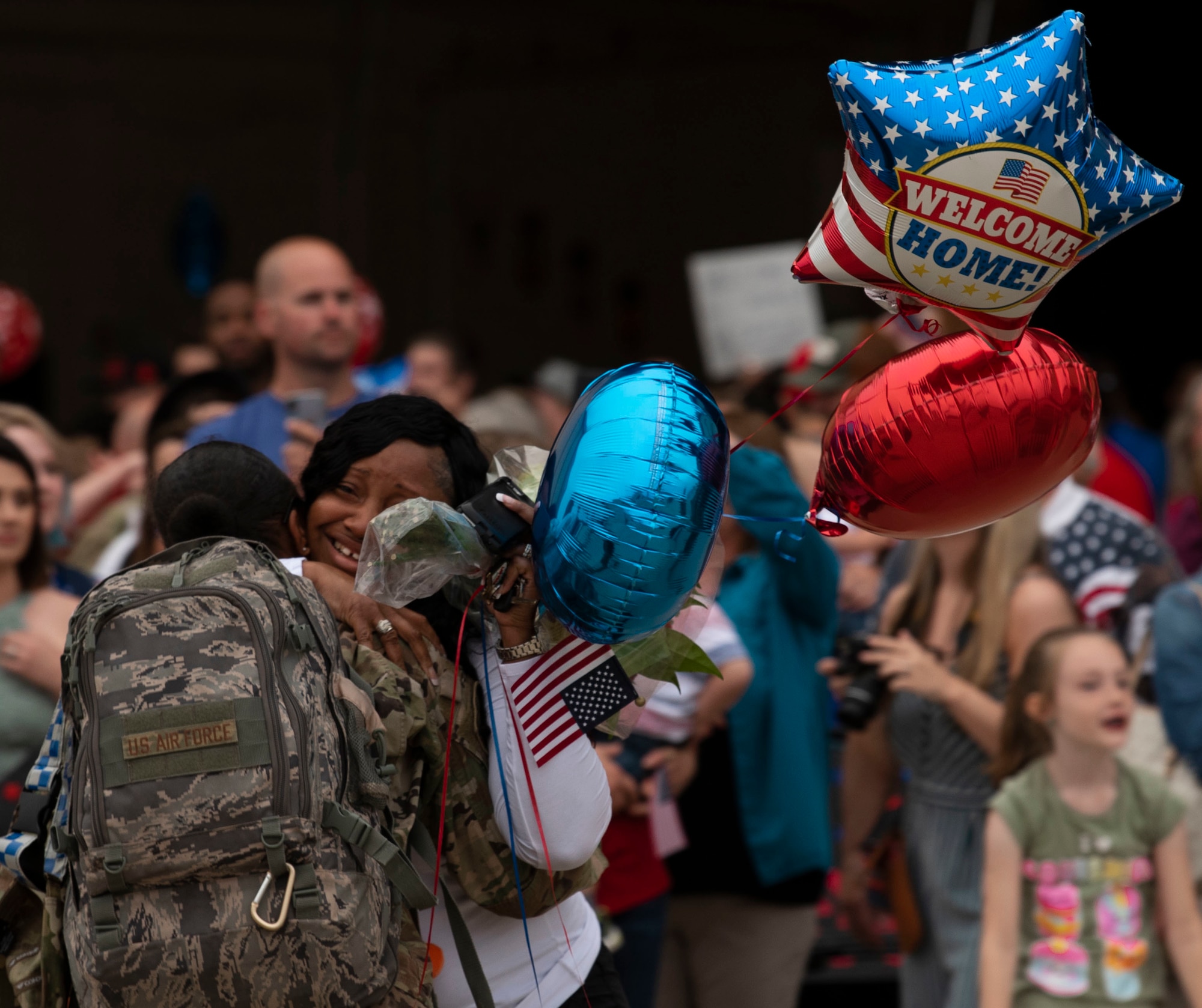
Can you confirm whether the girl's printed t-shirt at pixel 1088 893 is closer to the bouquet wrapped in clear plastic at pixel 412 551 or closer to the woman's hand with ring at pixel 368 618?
the woman's hand with ring at pixel 368 618

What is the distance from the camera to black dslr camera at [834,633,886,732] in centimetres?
351

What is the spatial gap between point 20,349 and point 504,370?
5390 mm

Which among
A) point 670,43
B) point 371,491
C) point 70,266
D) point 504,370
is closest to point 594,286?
point 504,370

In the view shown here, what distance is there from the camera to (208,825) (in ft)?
5.50

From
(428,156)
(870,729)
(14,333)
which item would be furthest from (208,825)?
(428,156)

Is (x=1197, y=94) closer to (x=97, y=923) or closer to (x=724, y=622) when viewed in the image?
(x=724, y=622)

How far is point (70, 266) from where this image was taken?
456 inches

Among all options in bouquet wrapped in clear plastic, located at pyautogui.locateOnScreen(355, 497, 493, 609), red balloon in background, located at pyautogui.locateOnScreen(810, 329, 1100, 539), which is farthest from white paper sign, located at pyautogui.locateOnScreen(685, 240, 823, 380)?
bouquet wrapped in clear plastic, located at pyautogui.locateOnScreen(355, 497, 493, 609)

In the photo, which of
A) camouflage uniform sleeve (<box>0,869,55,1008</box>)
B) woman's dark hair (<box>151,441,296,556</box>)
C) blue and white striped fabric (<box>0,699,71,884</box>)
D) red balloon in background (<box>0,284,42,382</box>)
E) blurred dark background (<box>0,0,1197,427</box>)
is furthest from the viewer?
blurred dark background (<box>0,0,1197,427</box>)

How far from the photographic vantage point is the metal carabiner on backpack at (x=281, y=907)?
5.49 ft

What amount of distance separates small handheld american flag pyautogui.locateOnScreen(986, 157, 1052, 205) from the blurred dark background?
8.71 meters

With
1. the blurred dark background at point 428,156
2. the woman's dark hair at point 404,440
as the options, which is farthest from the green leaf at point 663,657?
the blurred dark background at point 428,156

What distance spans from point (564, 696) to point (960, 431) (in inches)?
24.2

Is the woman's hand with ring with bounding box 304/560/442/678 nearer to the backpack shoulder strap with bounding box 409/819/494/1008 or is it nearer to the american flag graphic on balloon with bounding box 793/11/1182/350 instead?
the backpack shoulder strap with bounding box 409/819/494/1008
